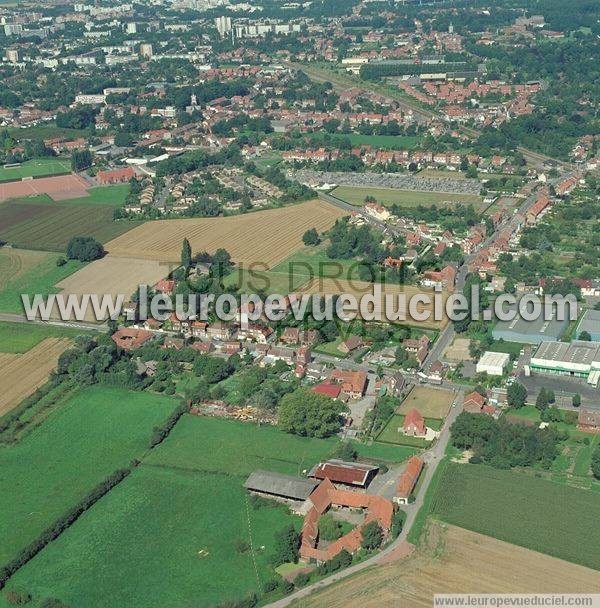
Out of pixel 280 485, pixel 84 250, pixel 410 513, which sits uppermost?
pixel 280 485

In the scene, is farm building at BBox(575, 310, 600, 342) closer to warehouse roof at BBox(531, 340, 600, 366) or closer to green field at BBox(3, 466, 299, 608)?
warehouse roof at BBox(531, 340, 600, 366)

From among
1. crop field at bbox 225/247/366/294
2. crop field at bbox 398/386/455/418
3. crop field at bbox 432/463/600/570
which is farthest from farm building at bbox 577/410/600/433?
crop field at bbox 225/247/366/294

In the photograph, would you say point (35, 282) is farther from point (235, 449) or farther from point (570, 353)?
point (570, 353)

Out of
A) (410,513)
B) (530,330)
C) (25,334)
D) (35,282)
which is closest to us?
(410,513)

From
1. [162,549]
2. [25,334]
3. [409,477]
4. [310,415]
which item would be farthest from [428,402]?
[25,334]

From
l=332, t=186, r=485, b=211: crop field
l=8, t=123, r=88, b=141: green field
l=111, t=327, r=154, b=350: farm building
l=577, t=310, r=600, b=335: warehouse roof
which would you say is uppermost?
l=111, t=327, r=154, b=350: farm building

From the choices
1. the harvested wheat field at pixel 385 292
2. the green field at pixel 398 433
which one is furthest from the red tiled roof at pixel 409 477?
the harvested wheat field at pixel 385 292

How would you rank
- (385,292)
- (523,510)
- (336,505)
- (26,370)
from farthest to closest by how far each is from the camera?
(385,292), (26,370), (336,505), (523,510)

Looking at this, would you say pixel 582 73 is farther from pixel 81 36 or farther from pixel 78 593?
pixel 78 593
